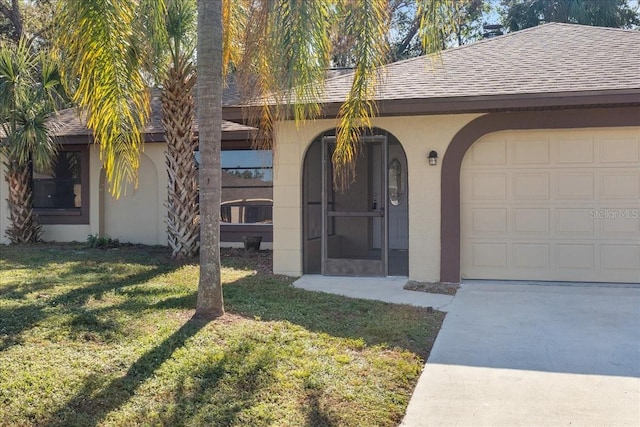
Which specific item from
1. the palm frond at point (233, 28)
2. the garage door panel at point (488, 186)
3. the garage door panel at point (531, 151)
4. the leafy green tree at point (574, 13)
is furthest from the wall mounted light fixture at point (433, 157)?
the leafy green tree at point (574, 13)

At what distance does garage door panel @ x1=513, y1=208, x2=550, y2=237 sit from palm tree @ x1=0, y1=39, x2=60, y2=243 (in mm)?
9362

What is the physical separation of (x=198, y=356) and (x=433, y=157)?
5.45 metres

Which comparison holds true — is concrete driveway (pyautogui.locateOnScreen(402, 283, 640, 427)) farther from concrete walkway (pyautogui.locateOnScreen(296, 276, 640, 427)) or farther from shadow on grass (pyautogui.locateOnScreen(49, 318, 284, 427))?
shadow on grass (pyautogui.locateOnScreen(49, 318, 284, 427))

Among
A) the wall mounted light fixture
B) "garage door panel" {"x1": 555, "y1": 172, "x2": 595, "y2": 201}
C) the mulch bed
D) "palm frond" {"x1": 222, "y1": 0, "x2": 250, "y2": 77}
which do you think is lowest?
the mulch bed

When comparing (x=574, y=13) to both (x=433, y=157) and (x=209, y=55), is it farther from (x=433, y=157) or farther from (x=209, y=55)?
(x=209, y=55)

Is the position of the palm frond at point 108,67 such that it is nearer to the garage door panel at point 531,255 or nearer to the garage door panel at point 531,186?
the garage door panel at point 531,186

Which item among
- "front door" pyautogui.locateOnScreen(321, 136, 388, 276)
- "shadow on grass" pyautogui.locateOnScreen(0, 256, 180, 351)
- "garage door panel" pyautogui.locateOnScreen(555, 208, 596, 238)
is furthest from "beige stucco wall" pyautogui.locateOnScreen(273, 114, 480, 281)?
"shadow on grass" pyautogui.locateOnScreen(0, 256, 180, 351)

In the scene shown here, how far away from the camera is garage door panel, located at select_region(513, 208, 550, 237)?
9094 mm

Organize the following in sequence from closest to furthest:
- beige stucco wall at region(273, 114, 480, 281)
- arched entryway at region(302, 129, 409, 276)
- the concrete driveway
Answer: the concrete driveway
beige stucco wall at region(273, 114, 480, 281)
arched entryway at region(302, 129, 409, 276)

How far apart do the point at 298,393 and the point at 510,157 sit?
244 inches

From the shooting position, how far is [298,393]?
14.8 feet

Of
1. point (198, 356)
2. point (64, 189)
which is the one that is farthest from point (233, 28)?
point (64, 189)

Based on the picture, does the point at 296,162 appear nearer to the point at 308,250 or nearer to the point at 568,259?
the point at 308,250

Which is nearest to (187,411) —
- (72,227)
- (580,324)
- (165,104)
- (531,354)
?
(531,354)
